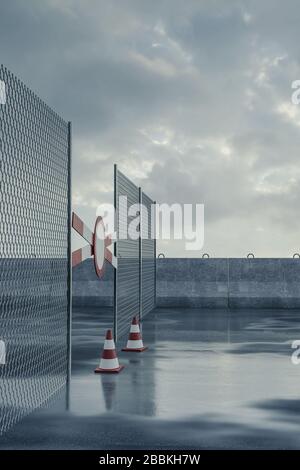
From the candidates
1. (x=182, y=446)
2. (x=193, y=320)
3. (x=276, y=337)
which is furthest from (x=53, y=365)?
(x=193, y=320)

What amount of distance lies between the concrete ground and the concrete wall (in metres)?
9.59

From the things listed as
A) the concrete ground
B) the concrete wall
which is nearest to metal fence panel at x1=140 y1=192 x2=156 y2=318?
the concrete wall

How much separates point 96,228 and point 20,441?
493 centimetres

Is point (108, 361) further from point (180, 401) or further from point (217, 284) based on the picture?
point (217, 284)

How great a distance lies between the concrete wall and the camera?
2480 centimetres

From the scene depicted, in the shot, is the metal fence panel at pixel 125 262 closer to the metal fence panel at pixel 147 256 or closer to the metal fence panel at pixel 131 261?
the metal fence panel at pixel 131 261

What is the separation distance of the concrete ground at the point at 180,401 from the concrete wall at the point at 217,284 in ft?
31.5

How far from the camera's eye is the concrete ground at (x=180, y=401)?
674 centimetres

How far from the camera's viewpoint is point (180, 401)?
846cm

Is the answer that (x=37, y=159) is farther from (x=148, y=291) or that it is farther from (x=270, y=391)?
(x=148, y=291)

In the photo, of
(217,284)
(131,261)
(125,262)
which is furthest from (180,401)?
(217,284)

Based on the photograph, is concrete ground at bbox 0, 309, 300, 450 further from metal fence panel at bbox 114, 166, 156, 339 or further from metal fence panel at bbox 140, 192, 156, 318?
metal fence panel at bbox 140, 192, 156, 318

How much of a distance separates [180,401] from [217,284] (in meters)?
16.8
